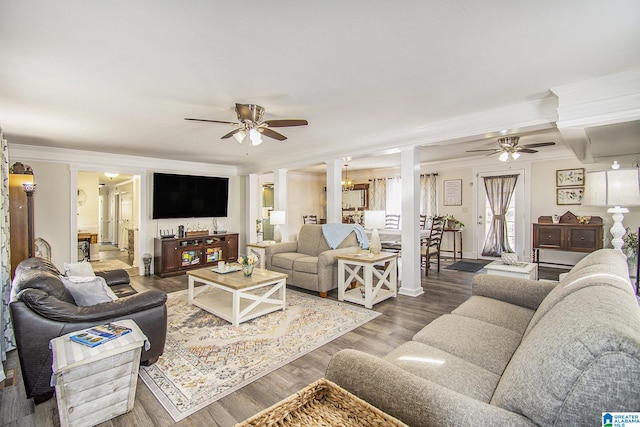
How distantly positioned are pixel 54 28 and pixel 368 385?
267cm

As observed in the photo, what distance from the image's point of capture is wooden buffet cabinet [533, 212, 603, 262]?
18.1ft

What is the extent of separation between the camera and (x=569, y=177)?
6.11 metres

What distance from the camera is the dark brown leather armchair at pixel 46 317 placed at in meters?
1.97

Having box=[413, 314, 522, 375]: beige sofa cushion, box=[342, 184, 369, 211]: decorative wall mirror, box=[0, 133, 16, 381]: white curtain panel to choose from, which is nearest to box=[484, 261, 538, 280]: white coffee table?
box=[413, 314, 522, 375]: beige sofa cushion

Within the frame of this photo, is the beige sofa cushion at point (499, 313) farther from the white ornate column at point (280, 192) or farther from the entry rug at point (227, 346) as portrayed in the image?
the white ornate column at point (280, 192)

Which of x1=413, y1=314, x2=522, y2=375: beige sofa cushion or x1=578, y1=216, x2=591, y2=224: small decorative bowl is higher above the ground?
x1=578, y1=216, x2=591, y2=224: small decorative bowl

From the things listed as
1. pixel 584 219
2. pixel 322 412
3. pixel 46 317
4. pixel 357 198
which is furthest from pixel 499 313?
pixel 357 198

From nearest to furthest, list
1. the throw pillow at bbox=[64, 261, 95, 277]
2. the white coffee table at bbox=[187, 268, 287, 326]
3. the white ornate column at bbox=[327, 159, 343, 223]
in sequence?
the throw pillow at bbox=[64, 261, 95, 277], the white coffee table at bbox=[187, 268, 287, 326], the white ornate column at bbox=[327, 159, 343, 223]

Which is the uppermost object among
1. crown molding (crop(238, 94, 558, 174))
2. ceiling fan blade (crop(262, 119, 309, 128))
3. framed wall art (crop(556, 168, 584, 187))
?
crown molding (crop(238, 94, 558, 174))

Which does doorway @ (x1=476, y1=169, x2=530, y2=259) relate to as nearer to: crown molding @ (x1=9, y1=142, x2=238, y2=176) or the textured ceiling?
the textured ceiling

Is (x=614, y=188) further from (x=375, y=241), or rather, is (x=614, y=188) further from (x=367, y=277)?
(x=375, y=241)

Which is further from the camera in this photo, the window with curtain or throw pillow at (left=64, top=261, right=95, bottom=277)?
the window with curtain

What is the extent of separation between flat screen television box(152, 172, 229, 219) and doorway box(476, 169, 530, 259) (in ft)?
19.9

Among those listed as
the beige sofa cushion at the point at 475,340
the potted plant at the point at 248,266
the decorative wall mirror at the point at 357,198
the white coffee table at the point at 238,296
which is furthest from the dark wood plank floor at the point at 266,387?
the decorative wall mirror at the point at 357,198
